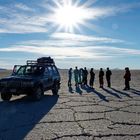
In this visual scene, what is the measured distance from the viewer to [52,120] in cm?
1120

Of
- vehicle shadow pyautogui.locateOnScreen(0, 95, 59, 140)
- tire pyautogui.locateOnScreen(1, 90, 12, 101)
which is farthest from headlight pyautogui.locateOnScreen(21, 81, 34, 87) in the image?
vehicle shadow pyautogui.locateOnScreen(0, 95, 59, 140)

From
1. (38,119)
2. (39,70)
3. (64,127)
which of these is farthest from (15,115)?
(39,70)

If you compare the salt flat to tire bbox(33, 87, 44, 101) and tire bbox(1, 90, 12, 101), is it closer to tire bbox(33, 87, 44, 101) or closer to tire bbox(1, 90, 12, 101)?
tire bbox(33, 87, 44, 101)

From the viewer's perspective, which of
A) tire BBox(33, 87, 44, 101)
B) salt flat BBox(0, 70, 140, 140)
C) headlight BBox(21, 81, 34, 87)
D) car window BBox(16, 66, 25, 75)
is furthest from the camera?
car window BBox(16, 66, 25, 75)

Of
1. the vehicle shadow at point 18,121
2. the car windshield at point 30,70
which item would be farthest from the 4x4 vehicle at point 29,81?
the vehicle shadow at point 18,121

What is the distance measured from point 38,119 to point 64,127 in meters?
1.61

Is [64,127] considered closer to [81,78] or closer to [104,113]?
[104,113]

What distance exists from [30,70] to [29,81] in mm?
1963

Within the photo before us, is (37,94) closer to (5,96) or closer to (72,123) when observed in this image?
(5,96)

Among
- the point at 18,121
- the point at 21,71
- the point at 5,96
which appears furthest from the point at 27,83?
the point at 18,121

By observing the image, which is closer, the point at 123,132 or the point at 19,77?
the point at 123,132

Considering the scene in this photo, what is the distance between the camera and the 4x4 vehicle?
55.6 ft

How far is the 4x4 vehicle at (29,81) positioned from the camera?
16.9m

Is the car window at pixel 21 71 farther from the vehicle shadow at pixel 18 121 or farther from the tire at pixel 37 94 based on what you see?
the vehicle shadow at pixel 18 121
